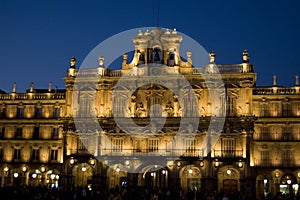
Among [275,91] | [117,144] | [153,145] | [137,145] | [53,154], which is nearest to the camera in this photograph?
[153,145]

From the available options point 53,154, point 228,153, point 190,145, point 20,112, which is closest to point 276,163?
point 228,153

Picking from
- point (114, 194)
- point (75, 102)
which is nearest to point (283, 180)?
point (75, 102)

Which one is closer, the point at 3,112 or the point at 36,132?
the point at 36,132

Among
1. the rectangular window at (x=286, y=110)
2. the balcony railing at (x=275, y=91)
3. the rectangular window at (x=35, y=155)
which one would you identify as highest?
the balcony railing at (x=275, y=91)

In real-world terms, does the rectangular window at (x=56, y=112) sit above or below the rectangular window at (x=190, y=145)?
above

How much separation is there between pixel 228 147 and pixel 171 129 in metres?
7.90

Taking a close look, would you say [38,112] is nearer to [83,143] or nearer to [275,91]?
[83,143]

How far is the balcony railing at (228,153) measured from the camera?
69438 mm

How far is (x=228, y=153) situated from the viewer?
69875mm

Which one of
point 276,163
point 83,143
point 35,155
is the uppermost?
point 83,143

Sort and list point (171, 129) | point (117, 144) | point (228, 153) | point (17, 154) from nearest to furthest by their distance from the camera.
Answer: point (228, 153) < point (171, 129) < point (117, 144) < point (17, 154)

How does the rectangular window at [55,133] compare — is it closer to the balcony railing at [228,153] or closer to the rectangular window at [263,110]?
the balcony railing at [228,153]

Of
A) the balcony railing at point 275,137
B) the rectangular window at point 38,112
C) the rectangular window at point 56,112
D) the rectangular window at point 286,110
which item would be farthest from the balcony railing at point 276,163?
the rectangular window at point 38,112

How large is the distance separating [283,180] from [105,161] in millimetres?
24060
